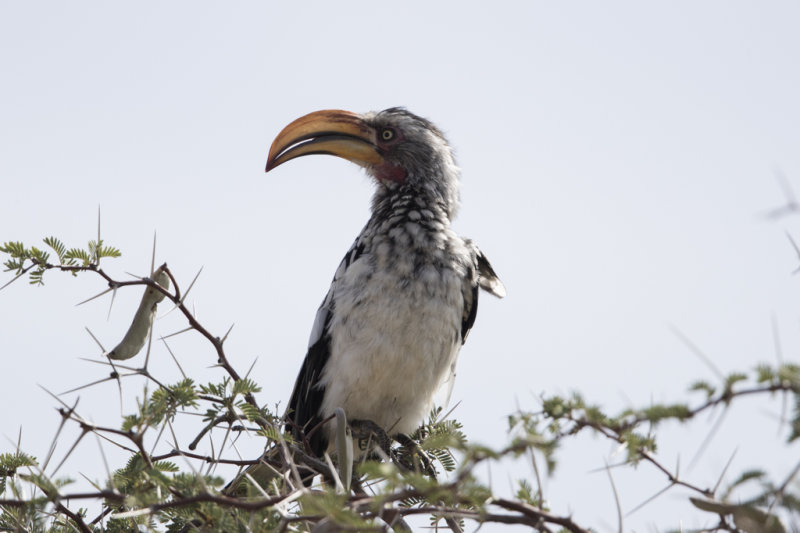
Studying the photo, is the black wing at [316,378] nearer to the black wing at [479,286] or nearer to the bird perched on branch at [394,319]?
the bird perched on branch at [394,319]

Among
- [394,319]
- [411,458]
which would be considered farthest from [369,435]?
[394,319]

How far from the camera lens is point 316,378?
16.0 ft

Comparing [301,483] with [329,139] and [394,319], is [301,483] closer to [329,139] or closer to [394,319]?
[394,319]

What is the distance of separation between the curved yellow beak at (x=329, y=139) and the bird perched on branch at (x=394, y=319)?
0.48 metres

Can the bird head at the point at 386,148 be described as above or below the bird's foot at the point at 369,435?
above

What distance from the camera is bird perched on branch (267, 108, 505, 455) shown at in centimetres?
459

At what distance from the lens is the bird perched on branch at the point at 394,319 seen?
181 inches

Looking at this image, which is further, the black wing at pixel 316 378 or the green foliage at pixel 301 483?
the black wing at pixel 316 378

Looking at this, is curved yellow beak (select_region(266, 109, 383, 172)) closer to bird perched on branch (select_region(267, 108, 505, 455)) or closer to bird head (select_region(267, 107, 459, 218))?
bird head (select_region(267, 107, 459, 218))

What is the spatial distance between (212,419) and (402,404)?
1947mm

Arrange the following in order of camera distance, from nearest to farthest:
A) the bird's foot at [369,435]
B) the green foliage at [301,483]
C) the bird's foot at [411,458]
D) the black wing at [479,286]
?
1. the green foliage at [301,483]
2. the bird's foot at [411,458]
3. the bird's foot at [369,435]
4. the black wing at [479,286]

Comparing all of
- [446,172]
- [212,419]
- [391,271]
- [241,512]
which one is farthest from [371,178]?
[241,512]

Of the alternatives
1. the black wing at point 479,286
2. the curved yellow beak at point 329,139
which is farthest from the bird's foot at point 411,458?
the curved yellow beak at point 329,139

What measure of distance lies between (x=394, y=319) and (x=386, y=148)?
1597mm
